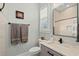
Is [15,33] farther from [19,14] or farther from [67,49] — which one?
[67,49]

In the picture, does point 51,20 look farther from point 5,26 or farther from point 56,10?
point 5,26

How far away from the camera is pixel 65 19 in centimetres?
215

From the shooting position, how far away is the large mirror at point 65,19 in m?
1.89

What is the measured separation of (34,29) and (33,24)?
0.16 metres

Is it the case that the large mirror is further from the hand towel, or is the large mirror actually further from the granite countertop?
the hand towel

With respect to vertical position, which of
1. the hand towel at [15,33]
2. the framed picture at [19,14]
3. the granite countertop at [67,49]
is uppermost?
the framed picture at [19,14]

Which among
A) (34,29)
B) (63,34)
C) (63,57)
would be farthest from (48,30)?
(63,57)

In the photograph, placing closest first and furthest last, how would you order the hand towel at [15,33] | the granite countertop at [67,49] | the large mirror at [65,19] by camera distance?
the granite countertop at [67,49] → the large mirror at [65,19] → the hand towel at [15,33]

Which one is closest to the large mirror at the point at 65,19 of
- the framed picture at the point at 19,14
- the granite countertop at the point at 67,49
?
the granite countertop at the point at 67,49

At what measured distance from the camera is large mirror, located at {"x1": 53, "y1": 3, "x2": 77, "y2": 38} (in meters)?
1.89

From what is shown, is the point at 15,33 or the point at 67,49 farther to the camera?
the point at 15,33

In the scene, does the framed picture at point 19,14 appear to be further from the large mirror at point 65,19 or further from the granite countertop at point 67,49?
the granite countertop at point 67,49

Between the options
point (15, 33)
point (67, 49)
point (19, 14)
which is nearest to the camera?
point (67, 49)

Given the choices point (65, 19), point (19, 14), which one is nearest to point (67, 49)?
point (65, 19)
